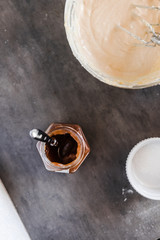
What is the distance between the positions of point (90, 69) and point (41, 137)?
236 mm

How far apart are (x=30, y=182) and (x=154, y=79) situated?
0.51m

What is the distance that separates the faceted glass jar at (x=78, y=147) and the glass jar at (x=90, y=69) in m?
0.18

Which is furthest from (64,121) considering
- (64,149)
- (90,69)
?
(90,69)

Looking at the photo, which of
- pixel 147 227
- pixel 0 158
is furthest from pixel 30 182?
pixel 147 227

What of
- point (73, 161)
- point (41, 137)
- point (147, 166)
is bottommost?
point (147, 166)

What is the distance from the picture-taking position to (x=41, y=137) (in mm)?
803

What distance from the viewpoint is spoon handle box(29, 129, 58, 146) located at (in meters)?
0.76

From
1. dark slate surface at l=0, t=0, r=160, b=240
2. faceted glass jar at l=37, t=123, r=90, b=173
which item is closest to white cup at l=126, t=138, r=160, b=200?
dark slate surface at l=0, t=0, r=160, b=240

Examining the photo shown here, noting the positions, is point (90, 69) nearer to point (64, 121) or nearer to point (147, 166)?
point (64, 121)

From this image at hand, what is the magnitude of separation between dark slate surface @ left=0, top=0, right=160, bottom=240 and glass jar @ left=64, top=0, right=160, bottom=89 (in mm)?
102

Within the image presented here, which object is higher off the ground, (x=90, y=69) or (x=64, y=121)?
(x=90, y=69)

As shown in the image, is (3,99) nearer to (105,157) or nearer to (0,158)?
(0,158)

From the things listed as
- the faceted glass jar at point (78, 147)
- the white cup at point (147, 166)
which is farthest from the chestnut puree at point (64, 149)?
the white cup at point (147, 166)

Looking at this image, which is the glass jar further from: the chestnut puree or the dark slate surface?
the chestnut puree
